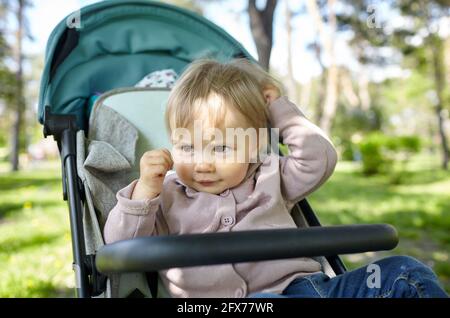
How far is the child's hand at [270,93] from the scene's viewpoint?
1.85 meters

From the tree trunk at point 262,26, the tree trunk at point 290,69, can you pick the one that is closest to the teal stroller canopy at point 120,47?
the tree trunk at point 262,26

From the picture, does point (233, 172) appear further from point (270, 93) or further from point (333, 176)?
point (333, 176)

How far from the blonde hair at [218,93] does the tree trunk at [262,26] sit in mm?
2859

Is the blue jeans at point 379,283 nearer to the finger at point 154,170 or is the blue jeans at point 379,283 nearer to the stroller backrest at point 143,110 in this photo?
the finger at point 154,170

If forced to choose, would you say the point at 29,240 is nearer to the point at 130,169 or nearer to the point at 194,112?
the point at 130,169

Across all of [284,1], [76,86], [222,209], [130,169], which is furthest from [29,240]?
[284,1]

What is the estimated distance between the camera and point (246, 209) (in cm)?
166

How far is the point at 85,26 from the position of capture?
230cm

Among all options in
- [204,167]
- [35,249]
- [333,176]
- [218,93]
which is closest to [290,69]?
[333,176]

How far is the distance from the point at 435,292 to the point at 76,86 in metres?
1.68

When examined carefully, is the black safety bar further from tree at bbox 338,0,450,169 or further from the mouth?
tree at bbox 338,0,450,169

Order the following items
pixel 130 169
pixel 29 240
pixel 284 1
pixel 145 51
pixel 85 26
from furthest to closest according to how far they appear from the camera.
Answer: pixel 284 1
pixel 29 240
pixel 145 51
pixel 85 26
pixel 130 169

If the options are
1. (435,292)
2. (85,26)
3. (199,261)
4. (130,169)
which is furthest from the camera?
(85,26)

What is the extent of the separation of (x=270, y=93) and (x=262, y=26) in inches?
130
